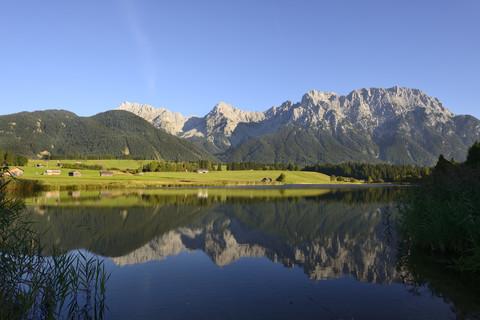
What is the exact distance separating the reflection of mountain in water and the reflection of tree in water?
124 cm

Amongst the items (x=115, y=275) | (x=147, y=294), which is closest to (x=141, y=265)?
(x=115, y=275)

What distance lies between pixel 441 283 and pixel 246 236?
68.3 ft

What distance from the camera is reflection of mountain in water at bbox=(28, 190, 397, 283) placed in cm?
2414

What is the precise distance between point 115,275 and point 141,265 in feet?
9.17

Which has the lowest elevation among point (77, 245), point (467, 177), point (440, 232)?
point (77, 245)

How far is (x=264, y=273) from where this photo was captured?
2116 cm

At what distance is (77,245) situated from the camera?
28.5m

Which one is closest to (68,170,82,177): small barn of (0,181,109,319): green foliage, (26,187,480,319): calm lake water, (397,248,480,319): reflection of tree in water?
(26,187,480,319): calm lake water

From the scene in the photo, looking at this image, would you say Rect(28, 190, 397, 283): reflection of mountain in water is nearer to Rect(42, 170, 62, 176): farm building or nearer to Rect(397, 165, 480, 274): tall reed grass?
Rect(397, 165, 480, 274): tall reed grass

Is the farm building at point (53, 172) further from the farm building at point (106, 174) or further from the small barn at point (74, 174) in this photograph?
the farm building at point (106, 174)

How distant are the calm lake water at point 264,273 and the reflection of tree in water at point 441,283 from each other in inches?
2.0

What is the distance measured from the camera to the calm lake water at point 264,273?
47.9 feet

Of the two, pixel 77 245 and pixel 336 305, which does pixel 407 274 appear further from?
pixel 77 245

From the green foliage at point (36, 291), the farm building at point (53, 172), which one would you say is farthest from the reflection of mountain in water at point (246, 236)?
the farm building at point (53, 172)
